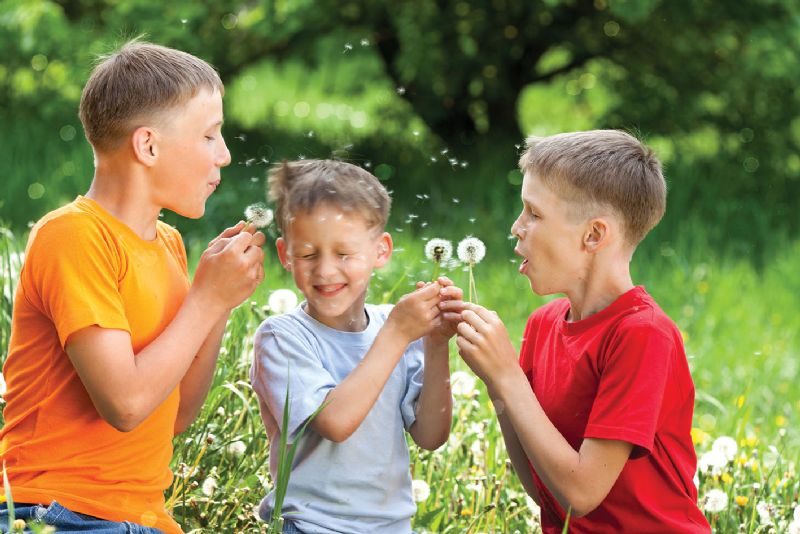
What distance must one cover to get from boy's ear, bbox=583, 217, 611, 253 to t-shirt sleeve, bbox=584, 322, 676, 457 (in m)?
0.20

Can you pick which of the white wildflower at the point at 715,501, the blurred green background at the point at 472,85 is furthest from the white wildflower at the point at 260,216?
the blurred green background at the point at 472,85

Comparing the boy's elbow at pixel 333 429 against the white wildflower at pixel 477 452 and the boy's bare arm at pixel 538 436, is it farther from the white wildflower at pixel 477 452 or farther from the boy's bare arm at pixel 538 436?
the white wildflower at pixel 477 452

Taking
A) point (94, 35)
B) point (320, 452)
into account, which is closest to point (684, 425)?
point (320, 452)

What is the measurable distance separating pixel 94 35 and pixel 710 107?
434 cm

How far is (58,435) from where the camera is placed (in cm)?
227

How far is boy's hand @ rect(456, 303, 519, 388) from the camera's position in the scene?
236cm

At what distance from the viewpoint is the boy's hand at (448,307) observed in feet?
7.92

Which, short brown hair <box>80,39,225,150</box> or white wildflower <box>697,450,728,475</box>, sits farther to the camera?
white wildflower <box>697,450,728,475</box>

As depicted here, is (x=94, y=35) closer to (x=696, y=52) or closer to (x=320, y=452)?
(x=696, y=52)

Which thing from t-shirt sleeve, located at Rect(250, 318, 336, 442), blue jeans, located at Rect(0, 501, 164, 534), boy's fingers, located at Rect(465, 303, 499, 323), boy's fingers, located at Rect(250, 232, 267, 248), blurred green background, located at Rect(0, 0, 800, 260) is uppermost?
blurred green background, located at Rect(0, 0, 800, 260)

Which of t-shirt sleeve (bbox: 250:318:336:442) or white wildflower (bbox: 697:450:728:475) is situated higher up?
t-shirt sleeve (bbox: 250:318:336:442)

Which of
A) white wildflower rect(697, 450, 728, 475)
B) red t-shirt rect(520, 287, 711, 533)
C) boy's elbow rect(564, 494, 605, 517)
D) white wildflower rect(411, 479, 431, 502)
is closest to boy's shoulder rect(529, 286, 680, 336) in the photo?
red t-shirt rect(520, 287, 711, 533)

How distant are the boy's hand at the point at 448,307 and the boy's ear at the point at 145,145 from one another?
0.62 meters

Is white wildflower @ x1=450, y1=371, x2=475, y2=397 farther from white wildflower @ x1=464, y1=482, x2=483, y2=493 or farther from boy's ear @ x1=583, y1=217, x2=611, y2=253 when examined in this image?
boy's ear @ x1=583, y1=217, x2=611, y2=253
